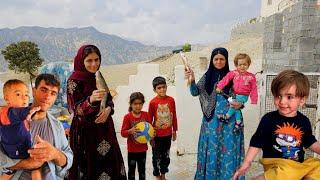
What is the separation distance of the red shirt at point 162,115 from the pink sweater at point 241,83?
0.98 m

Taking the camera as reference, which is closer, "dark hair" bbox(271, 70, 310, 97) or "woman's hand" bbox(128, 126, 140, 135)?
"dark hair" bbox(271, 70, 310, 97)

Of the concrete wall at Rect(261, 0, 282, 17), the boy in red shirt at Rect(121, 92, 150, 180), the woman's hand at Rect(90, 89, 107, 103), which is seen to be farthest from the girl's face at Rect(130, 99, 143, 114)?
the concrete wall at Rect(261, 0, 282, 17)

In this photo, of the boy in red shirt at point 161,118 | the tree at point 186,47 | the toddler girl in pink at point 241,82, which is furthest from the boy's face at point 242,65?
the tree at point 186,47

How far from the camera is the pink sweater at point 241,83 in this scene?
12.8 ft

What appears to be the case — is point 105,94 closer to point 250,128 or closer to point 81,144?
point 81,144

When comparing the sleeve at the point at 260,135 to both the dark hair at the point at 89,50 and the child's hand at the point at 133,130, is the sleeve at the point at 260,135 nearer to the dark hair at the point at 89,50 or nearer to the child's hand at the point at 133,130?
the dark hair at the point at 89,50

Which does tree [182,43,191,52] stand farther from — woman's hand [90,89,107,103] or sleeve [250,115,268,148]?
sleeve [250,115,268,148]

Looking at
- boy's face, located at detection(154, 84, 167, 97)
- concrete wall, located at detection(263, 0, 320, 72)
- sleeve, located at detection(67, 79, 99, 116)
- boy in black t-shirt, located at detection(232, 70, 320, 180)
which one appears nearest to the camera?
boy in black t-shirt, located at detection(232, 70, 320, 180)

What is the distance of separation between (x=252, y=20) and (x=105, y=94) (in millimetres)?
40443

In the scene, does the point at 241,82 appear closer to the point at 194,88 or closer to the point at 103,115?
the point at 194,88

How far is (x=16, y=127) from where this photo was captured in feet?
7.08

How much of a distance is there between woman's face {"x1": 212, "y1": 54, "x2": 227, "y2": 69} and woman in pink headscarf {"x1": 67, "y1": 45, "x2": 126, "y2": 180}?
1.32 metres

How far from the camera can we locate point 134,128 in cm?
422

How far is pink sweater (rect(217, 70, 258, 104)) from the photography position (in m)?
3.92
